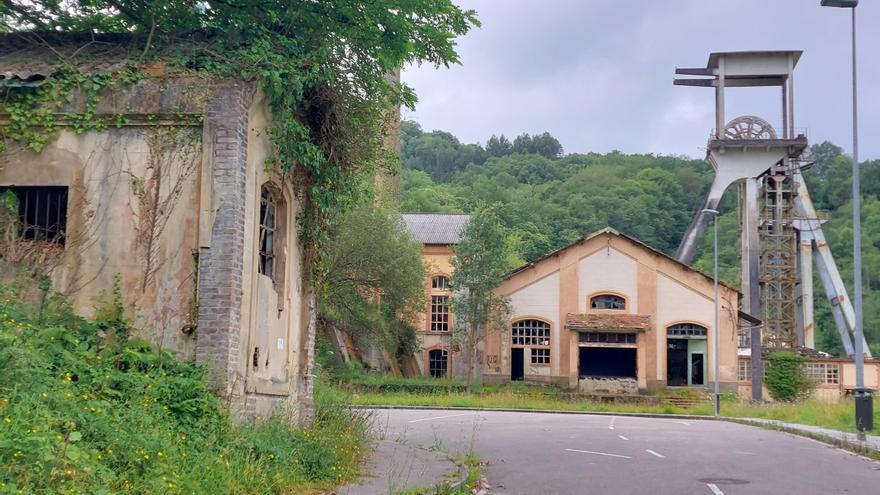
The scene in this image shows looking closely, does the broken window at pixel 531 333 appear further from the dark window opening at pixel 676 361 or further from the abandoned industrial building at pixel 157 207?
the abandoned industrial building at pixel 157 207

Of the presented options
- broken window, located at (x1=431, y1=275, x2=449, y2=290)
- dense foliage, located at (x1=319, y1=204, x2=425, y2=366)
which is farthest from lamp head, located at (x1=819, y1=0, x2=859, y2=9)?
broken window, located at (x1=431, y1=275, x2=449, y2=290)

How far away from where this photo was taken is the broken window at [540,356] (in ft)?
157

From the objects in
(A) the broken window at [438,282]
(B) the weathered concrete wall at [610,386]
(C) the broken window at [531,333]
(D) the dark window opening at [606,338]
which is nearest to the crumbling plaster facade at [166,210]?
(B) the weathered concrete wall at [610,386]

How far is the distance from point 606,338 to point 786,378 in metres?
10.2

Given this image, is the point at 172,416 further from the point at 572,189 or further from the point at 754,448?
the point at 572,189

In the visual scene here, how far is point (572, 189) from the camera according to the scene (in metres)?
99.3

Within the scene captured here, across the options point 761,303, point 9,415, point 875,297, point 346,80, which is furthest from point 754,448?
point 875,297

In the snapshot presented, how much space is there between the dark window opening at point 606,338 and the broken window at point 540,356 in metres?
2.14

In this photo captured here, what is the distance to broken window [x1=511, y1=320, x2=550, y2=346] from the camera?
1890 inches

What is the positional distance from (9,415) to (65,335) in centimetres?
299

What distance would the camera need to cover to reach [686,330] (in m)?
46.9

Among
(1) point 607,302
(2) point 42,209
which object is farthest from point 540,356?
(2) point 42,209

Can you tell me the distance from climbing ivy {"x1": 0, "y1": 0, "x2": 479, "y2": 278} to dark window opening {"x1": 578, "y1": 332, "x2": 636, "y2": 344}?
33514 mm

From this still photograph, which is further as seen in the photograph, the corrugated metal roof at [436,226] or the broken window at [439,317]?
the corrugated metal roof at [436,226]
